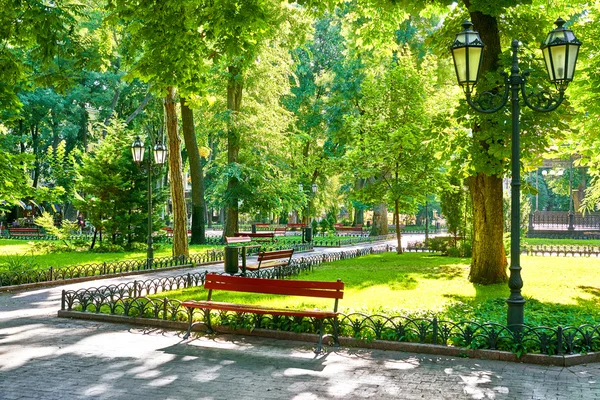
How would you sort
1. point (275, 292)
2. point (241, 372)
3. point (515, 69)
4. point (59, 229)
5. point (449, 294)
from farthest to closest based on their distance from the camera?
point (59, 229)
point (449, 294)
point (275, 292)
point (515, 69)
point (241, 372)

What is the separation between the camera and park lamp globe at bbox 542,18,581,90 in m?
7.62

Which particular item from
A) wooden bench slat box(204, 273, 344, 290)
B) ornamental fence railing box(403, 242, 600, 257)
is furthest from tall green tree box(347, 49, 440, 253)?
wooden bench slat box(204, 273, 344, 290)

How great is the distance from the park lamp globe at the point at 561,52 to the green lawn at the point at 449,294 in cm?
366

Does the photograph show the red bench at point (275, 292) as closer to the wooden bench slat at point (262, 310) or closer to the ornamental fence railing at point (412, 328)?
the wooden bench slat at point (262, 310)

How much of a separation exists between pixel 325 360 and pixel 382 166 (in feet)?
58.3

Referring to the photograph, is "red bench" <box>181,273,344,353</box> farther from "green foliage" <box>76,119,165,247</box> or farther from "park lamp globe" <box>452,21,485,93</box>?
"green foliage" <box>76,119,165,247</box>

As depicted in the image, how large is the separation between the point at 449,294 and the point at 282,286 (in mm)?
4887

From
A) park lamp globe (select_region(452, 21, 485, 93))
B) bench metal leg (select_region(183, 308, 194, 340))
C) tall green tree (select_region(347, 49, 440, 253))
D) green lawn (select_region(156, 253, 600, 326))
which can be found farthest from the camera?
tall green tree (select_region(347, 49, 440, 253))

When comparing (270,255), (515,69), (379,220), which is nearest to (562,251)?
(270,255)

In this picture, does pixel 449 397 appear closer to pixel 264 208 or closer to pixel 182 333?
pixel 182 333

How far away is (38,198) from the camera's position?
16.6 m

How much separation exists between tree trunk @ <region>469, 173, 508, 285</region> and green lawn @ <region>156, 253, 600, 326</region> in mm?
491

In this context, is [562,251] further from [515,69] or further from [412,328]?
[412,328]

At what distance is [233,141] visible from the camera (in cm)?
2817
